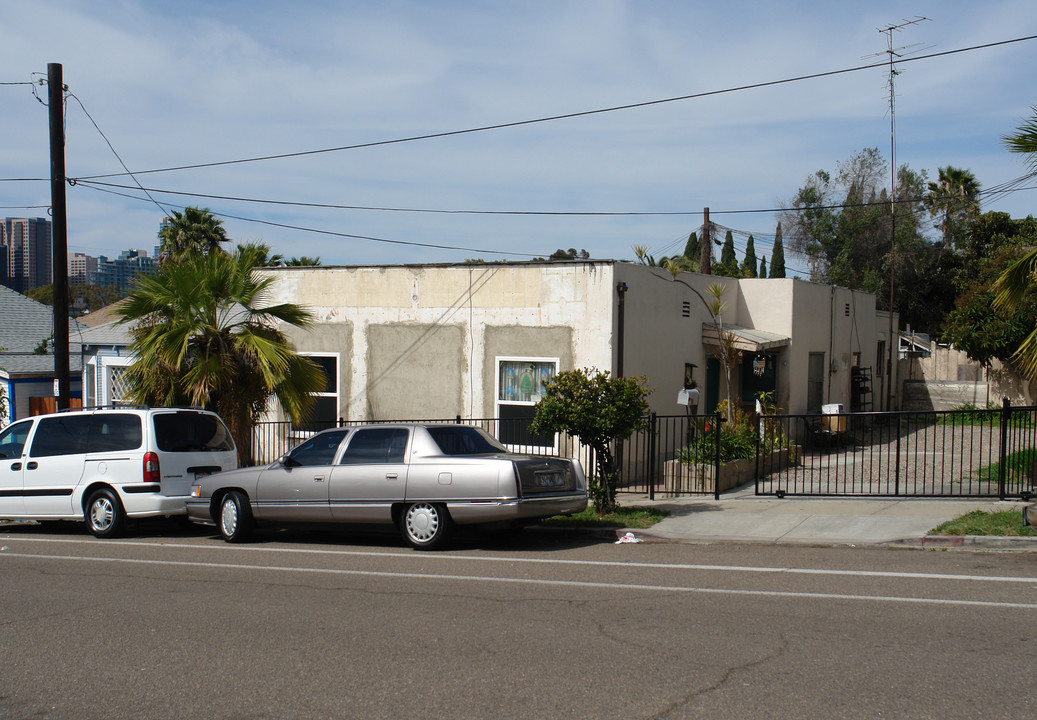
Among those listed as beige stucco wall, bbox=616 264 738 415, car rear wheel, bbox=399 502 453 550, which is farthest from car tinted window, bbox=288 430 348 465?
beige stucco wall, bbox=616 264 738 415

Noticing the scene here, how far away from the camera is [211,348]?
48.9 feet

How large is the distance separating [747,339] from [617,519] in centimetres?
783

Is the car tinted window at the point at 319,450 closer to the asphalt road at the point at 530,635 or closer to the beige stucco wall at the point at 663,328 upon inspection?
the asphalt road at the point at 530,635

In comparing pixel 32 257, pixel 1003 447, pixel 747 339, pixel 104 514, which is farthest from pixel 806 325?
pixel 32 257

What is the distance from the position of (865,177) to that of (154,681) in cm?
4701

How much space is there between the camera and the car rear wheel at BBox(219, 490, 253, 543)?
38.9 ft

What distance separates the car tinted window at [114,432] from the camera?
1265 centimetres

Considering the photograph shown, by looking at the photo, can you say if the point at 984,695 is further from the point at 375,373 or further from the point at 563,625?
the point at 375,373

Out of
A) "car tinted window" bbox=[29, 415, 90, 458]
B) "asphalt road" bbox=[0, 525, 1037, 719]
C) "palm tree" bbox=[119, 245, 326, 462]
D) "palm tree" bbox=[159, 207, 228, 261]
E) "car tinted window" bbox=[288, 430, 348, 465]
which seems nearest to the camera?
"asphalt road" bbox=[0, 525, 1037, 719]

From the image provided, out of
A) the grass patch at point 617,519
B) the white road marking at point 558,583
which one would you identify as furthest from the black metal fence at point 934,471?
Result: the white road marking at point 558,583

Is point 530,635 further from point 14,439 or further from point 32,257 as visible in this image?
point 32,257

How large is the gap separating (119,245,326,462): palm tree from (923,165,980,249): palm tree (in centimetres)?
3667

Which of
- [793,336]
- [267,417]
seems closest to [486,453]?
[267,417]

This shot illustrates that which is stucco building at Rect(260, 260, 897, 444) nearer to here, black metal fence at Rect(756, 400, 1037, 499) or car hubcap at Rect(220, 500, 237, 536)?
black metal fence at Rect(756, 400, 1037, 499)
